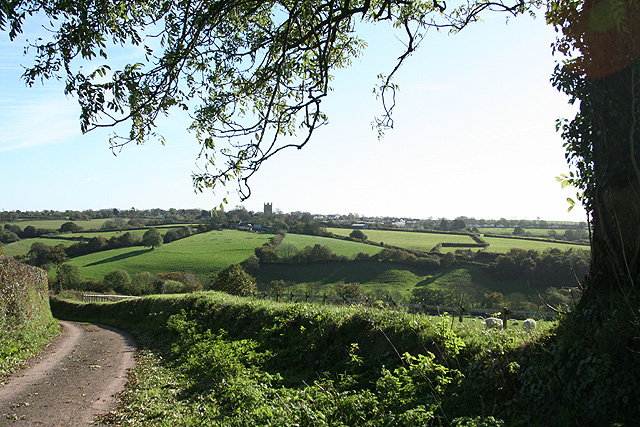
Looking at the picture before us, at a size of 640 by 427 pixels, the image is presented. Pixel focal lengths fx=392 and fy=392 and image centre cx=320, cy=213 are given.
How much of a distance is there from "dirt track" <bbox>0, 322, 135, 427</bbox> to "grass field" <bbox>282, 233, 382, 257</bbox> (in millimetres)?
49102

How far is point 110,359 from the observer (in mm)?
10938

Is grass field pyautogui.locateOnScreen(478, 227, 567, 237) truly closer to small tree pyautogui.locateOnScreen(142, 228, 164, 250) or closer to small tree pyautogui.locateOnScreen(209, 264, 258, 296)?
small tree pyautogui.locateOnScreen(209, 264, 258, 296)

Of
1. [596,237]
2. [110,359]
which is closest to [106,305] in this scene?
[110,359]

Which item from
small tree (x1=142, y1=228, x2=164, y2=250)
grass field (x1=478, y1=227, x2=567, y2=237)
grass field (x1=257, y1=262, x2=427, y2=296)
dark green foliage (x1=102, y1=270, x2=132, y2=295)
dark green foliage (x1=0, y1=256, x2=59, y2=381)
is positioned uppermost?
grass field (x1=478, y1=227, x2=567, y2=237)

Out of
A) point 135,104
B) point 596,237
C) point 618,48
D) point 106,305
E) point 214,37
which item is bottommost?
point 106,305

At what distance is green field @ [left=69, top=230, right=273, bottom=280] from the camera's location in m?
57.2

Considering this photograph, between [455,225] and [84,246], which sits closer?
[84,246]

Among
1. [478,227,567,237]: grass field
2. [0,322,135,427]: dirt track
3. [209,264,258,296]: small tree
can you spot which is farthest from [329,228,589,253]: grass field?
[0,322,135,427]: dirt track

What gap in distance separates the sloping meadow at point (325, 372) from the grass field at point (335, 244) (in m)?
48.6

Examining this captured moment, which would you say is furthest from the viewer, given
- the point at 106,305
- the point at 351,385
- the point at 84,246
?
the point at 84,246

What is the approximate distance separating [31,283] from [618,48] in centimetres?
2051

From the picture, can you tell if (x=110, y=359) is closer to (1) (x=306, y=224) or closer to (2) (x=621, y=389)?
(2) (x=621, y=389)

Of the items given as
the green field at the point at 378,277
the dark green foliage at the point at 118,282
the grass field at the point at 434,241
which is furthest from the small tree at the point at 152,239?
the grass field at the point at 434,241

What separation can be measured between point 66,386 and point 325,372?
554 centimetres
